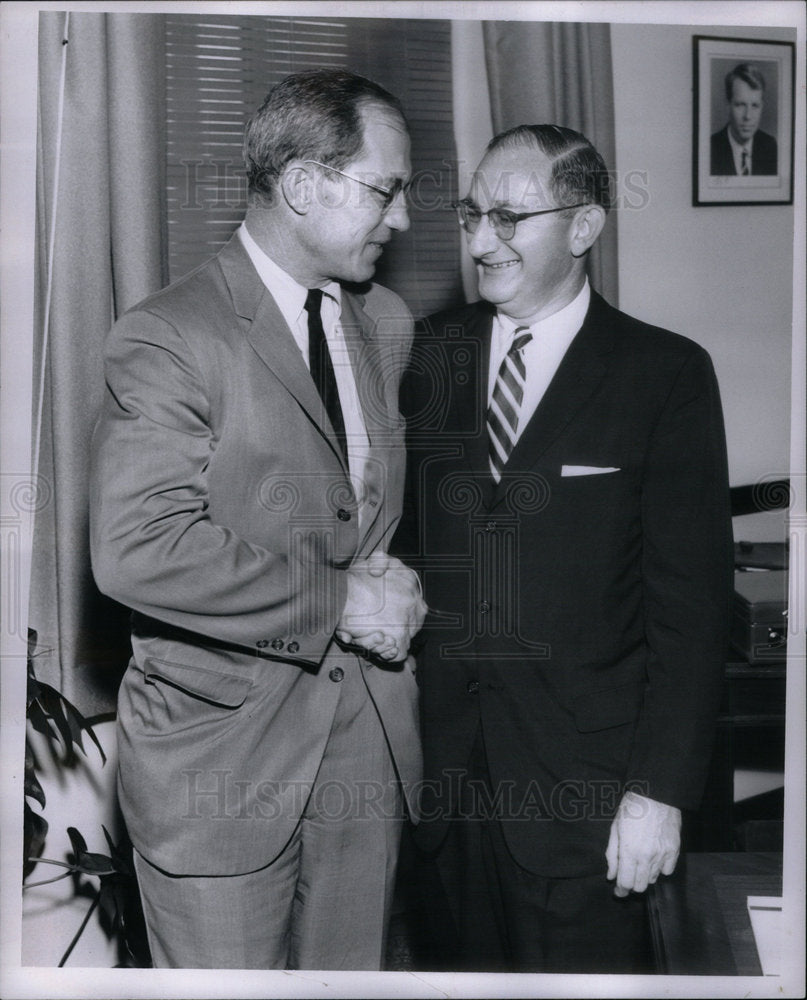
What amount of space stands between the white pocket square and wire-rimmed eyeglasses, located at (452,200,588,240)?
16.8 inches

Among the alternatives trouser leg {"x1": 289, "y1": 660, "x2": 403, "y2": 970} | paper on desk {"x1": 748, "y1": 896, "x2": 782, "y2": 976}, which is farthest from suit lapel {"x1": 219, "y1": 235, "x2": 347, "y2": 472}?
paper on desk {"x1": 748, "y1": 896, "x2": 782, "y2": 976}

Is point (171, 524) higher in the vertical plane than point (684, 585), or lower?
higher

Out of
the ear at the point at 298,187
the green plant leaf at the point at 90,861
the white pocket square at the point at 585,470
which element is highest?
the ear at the point at 298,187

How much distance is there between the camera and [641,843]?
1.96 metres

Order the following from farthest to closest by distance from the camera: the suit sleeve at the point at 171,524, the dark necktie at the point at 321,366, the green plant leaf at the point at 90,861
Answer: the green plant leaf at the point at 90,861
the dark necktie at the point at 321,366
the suit sleeve at the point at 171,524

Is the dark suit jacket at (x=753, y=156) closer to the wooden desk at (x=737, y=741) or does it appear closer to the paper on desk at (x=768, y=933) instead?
A: the wooden desk at (x=737, y=741)

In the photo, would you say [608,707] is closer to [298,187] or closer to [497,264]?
[497,264]

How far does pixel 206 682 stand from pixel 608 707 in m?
0.72

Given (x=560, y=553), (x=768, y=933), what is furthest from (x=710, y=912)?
(x=560, y=553)

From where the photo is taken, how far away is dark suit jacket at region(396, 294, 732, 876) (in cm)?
190

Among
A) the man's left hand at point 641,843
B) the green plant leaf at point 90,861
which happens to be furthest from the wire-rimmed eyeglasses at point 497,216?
the green plant leaf at point 90,861

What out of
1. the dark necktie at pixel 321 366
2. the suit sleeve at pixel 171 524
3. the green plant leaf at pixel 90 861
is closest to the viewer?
the suit sleeve at pixel 171 524

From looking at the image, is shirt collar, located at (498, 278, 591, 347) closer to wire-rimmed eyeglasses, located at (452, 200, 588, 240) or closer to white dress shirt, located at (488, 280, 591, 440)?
white dress shirt, located at (488, 280, 591, 440)

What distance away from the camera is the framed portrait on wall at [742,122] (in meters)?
1.99
